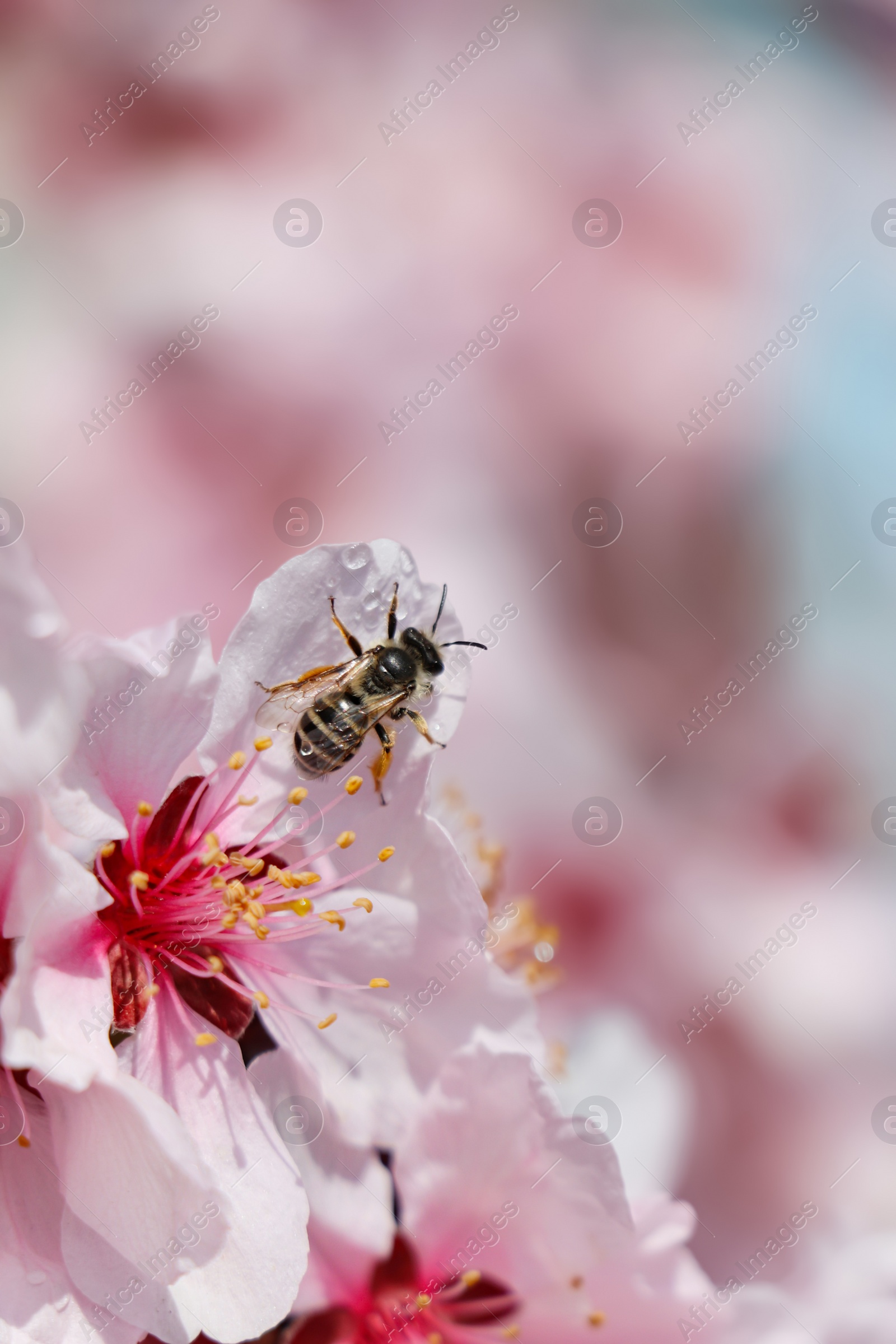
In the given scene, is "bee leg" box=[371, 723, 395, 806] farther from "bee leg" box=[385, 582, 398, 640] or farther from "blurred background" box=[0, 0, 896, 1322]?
"blurred background" box=[0, 0, 896, 1322]

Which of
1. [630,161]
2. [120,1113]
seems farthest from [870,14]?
[120,1113]

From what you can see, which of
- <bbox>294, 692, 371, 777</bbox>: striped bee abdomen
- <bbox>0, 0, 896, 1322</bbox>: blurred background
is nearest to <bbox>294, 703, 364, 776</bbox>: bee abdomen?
<bbox>294, 692, 371, 777</bbox>: striped bee abdomen

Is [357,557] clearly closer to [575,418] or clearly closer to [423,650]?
[423,650]

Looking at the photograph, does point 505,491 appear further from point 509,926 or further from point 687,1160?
point 687,1160

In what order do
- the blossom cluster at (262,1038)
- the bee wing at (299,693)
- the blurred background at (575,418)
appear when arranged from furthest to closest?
the blurred background at (575,418) → the bee wing at (299,693) → the blossom cluster at (262,1038)

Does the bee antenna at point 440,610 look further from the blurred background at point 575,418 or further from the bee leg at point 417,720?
the blurred background at point 575,418

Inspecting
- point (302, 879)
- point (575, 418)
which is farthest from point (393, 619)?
point (575, 418)

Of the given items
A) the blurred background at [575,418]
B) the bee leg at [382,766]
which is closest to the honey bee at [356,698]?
the bee leg at [382,766]
